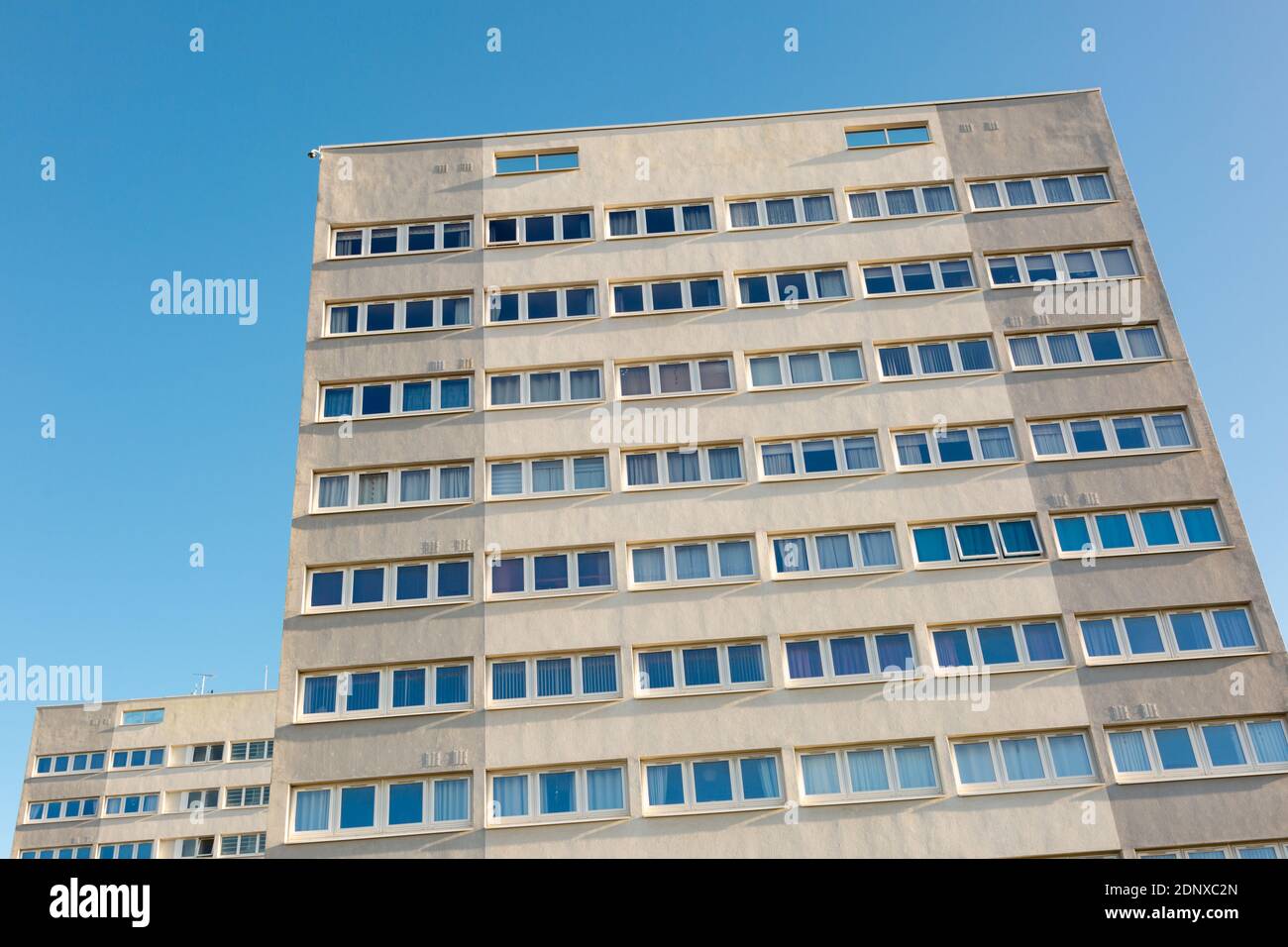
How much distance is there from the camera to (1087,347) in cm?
3459

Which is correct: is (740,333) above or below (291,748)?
above

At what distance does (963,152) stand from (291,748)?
30.0 m

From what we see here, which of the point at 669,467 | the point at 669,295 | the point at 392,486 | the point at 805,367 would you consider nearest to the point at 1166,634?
the point at 805,367

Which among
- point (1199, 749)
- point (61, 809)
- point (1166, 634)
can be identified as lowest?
point (1199, 749)

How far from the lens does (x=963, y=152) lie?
3816cm

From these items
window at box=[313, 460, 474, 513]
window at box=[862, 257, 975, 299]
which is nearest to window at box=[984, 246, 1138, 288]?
window at box=[862, 257, 975, 299]

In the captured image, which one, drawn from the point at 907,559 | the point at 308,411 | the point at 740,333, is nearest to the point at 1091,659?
the point at 907,559

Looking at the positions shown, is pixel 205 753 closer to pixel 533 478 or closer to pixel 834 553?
pixel 533 478

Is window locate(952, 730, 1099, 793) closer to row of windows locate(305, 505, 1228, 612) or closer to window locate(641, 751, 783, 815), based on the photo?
window locate(641, 751, 783, 815)

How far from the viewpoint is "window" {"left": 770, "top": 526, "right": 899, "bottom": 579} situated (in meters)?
31.5

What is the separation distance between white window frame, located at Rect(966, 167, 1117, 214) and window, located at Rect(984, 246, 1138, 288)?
6.48 feet

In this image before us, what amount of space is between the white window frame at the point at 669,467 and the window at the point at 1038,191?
13021 mm

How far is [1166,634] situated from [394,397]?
24.6 meters
